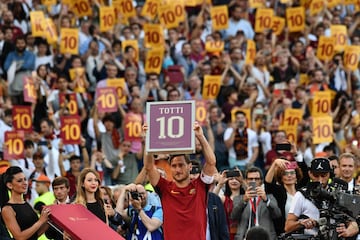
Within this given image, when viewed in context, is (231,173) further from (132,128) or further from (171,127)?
(132,128)

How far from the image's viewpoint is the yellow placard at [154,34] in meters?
26.1

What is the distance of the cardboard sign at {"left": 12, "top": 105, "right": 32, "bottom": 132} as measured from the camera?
21.9 m

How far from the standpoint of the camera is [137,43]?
2612 cm

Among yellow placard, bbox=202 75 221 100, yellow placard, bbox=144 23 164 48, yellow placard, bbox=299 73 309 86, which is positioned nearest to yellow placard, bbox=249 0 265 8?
yellow placard, bbox=299 73 309 86

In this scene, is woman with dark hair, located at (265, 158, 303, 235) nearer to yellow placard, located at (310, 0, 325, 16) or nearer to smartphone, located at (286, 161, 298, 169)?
smartphone, located at (286, 161, 298, 169)

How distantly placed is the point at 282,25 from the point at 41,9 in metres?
4.85

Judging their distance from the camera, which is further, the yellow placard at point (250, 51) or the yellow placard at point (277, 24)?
the yellow placard at point (277, 24)

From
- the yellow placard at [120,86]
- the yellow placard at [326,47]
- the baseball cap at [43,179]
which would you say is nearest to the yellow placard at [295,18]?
the yellow placard at [326,47]

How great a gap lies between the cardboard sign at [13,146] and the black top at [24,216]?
612 cm

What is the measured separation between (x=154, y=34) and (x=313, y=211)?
1139cm

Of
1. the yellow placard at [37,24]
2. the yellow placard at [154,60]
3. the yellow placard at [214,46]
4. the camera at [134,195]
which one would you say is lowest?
the camera at [134,195]

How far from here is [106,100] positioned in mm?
23234

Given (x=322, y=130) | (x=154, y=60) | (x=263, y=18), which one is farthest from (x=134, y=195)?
(x=263, y=18)

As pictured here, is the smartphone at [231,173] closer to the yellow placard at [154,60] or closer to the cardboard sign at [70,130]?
the cardboard sign at [70,130]
